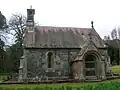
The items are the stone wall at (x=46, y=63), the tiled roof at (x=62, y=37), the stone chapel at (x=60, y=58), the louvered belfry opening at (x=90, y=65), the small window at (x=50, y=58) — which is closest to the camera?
the stone chapel at (x=60, y=58)

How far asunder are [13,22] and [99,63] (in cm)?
2627

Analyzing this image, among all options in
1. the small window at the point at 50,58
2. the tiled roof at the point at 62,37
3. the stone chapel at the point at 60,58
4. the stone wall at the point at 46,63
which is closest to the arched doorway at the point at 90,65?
the stone chapel at the point at 60,58

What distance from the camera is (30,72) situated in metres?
32.9

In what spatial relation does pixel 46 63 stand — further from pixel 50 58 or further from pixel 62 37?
pixel 62 37

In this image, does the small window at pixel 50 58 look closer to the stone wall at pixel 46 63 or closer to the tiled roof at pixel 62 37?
the stone wall at pixel 46 63

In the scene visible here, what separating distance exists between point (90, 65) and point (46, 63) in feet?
20.6

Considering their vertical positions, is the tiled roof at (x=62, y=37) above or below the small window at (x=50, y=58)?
above

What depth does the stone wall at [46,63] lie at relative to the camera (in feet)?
109

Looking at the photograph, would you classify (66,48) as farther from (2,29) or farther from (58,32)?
(2,29)

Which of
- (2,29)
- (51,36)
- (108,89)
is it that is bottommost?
(108,89)

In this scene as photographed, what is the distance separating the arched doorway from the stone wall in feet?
7.01

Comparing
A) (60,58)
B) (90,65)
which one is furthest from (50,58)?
(90,65)

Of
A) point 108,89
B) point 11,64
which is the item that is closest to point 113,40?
point 11,64

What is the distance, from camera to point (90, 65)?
3378 cm
